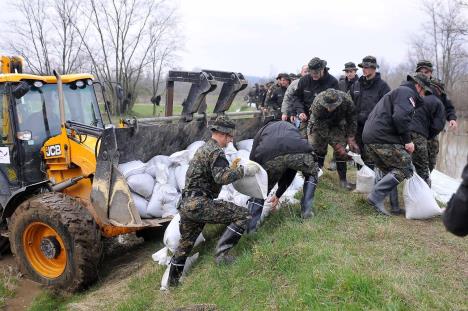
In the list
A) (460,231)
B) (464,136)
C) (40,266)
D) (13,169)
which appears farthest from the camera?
(464,136)

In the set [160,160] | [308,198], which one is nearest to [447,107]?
[308,198]

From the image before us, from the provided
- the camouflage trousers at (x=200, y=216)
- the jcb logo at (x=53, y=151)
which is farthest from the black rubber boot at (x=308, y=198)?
the jcb logo at (x=53, y=151)

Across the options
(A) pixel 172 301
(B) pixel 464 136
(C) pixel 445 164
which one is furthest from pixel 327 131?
(B) pixel 464 136

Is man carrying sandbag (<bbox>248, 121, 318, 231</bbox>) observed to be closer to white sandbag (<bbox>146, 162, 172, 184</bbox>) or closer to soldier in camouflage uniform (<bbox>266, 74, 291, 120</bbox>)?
white sandbag (<bbox>146, 162, 172, 184</bbox>)

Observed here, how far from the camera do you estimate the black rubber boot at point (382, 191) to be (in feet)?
17.9

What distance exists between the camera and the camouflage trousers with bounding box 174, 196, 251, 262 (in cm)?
453

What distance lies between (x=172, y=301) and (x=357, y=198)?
9.77ft

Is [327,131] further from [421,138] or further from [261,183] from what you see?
[261,183]

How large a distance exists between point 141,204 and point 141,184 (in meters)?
0.25

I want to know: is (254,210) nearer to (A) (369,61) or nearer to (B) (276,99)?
(A) (369,61)

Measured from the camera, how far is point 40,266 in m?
5.63

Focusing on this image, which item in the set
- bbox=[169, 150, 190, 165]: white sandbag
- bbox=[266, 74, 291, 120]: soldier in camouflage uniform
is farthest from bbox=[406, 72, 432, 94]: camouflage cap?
bbox=[266, 74, 291, 120]: soldier in camouflage uniform

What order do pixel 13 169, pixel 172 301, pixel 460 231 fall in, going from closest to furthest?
1. pixel 460 231
2. pixel 172 301
3. pixel 13 169

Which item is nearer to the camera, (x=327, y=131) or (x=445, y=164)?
(x=327, y=131)
